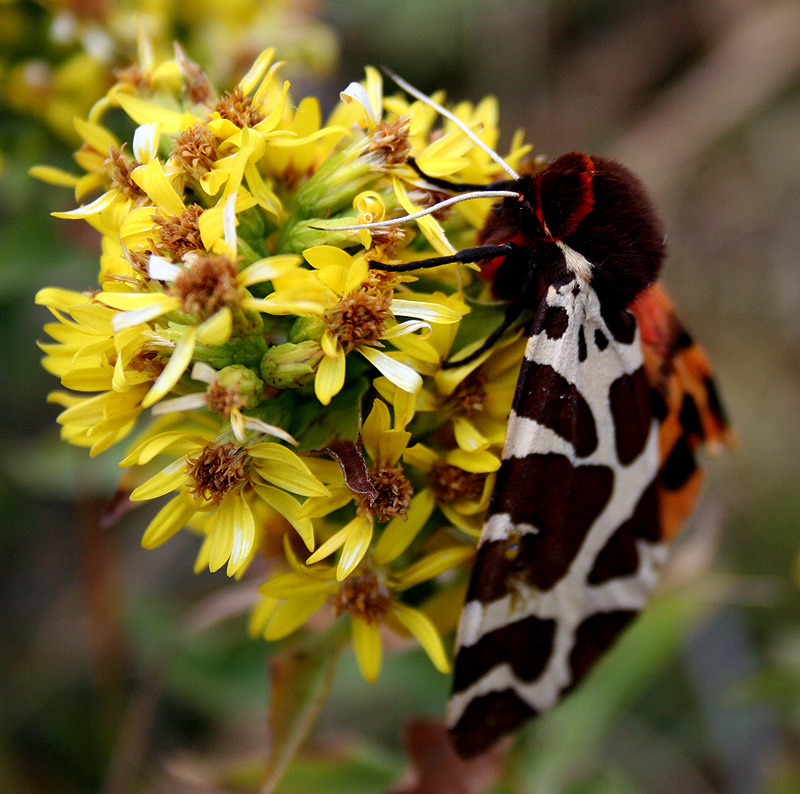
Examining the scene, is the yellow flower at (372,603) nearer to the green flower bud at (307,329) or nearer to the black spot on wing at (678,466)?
the green flower bud at (307,329)

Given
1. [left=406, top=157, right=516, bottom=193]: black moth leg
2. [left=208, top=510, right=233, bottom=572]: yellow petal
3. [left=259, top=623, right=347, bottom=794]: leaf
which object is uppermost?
[left=406, top=157, right=516, bottom=193]: black moth leg

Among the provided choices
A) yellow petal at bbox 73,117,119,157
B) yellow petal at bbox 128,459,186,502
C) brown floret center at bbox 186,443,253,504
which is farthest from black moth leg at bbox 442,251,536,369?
yellow petal at bbox 73,117,119,157

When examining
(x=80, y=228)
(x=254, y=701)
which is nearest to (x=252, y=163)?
(x=80, y=228)

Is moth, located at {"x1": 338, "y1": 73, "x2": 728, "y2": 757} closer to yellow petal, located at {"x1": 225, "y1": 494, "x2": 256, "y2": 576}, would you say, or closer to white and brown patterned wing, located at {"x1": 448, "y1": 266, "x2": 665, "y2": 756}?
white and brown patterned wing, located at {"x1": 448, "y1": 266, "x2": 665, "y2": 756}

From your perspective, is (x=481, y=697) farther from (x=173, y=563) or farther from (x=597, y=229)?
(x=173, y=563)

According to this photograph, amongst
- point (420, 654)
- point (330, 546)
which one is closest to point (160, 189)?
point (330, 546)

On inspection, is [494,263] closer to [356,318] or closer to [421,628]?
[356,318]
